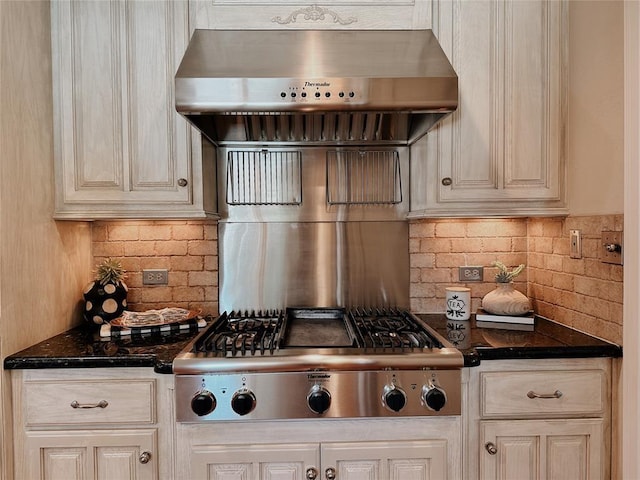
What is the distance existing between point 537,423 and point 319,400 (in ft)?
2.57

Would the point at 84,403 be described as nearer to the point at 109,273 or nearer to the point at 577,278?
the point at 109,273

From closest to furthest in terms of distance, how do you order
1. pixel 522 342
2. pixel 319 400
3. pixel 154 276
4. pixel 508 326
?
1. pixel 319 400
2. pixel 522 342
3. pixel 508 326
4. pixel 154 276

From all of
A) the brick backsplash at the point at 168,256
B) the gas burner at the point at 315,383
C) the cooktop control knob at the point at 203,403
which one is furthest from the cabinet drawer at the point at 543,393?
the brick backsplash at the point at 168,256

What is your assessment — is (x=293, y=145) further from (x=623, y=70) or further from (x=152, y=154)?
(x=623, y=70)

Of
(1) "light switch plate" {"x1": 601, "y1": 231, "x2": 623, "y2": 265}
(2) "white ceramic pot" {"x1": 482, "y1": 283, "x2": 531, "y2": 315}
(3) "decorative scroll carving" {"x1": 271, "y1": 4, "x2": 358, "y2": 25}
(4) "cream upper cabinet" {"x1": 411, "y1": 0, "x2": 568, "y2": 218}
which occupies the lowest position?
(2) "white ceramic pot" {"x1": 482, "y1": 283, "x2": 531, "y2": 315}

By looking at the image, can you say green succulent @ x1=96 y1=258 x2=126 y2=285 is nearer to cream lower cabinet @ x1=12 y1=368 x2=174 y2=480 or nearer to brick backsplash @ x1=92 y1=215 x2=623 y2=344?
brick backsplash @ x1=92 y1=215 x2=623 y2=344

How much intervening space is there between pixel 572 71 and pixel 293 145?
1229mm

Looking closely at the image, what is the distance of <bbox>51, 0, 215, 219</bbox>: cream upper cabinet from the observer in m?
1.77

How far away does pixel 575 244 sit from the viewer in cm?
178

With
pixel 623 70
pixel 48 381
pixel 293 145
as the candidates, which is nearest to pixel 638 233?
pixel 623 70

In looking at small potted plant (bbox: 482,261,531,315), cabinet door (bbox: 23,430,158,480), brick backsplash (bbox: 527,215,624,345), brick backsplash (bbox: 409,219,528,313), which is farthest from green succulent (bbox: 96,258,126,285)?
brick backsplash (bbox: 527,215,624,345)

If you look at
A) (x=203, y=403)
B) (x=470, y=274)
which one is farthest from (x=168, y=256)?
(x=470, y=274)

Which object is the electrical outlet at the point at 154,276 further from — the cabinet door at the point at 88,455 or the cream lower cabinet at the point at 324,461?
the cream lower cabinet at the point at 324,461

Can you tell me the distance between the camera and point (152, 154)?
1.79 metres
